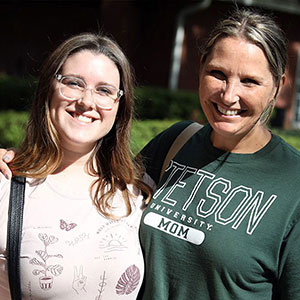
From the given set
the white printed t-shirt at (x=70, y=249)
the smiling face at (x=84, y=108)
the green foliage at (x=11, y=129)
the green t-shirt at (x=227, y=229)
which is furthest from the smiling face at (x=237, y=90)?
the green foliage at (x=11, y=129)

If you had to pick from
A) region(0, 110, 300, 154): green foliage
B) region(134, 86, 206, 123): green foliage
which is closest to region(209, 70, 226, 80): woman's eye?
region(0, 110, 300, 154): green foliage

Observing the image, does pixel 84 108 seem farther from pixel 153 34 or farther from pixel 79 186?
pixel 153 34

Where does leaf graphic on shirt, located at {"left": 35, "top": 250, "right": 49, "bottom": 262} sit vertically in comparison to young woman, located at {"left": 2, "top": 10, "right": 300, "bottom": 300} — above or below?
below

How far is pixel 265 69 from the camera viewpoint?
6.86ft

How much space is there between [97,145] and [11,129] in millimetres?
4124

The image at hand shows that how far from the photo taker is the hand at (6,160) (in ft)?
7.43

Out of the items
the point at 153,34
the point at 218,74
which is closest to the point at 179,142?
→ the point at 218,74

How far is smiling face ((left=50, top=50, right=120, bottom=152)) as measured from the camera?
2.32m

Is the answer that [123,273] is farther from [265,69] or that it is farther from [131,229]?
[265,69]

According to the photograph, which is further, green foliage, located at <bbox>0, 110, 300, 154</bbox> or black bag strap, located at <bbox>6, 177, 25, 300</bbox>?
green foliage, located at <bbox>0, 110, 300, 154</bbox>

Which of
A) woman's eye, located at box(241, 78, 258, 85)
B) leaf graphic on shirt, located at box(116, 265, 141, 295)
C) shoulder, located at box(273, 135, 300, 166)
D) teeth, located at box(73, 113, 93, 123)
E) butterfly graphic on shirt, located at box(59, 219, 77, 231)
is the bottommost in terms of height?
leaf graphic on shirt, located at box(116, 265, 141, 295)

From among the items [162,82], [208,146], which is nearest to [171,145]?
[208,146]

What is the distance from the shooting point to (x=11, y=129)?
21.0 ft

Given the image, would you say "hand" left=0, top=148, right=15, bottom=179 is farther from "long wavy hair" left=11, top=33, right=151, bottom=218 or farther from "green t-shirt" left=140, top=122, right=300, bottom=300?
"green t-shirt" left=140, top=122, right=300, bottom=300
